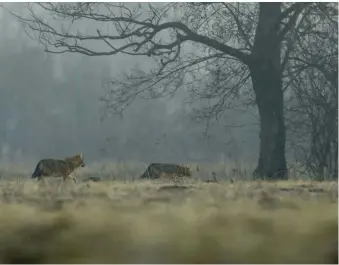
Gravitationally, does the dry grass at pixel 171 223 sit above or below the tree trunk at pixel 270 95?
below

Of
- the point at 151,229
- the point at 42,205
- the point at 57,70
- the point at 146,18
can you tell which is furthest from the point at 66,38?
the point at 151,229

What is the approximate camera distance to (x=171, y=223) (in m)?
2.17

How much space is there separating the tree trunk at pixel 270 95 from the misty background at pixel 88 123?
0.05m

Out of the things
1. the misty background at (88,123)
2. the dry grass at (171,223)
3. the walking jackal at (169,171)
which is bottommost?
the dry grass at (171,223)

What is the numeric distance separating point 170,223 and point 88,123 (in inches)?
25.9

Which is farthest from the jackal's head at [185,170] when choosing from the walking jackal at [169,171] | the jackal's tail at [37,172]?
the jackal's tail at [37,172]

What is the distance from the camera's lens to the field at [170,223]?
6.67 feet

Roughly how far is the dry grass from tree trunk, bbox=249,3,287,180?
0.13m

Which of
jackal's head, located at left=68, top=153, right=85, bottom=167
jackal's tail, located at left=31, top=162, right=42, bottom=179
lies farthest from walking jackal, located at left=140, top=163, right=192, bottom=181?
jackal's tail, located at left=31, top=162, right=42, bottom=179

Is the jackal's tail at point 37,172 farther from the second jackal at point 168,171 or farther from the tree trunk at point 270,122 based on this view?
the tree trunk at point 270,122

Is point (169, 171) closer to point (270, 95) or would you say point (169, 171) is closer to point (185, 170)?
point (185, 170)

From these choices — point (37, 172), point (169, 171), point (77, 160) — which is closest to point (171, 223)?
point (169, 171)

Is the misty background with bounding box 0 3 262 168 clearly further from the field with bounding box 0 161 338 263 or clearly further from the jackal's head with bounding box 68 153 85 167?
the field with bounding box 0 161 338 263

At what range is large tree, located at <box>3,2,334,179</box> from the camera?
2635 mm
